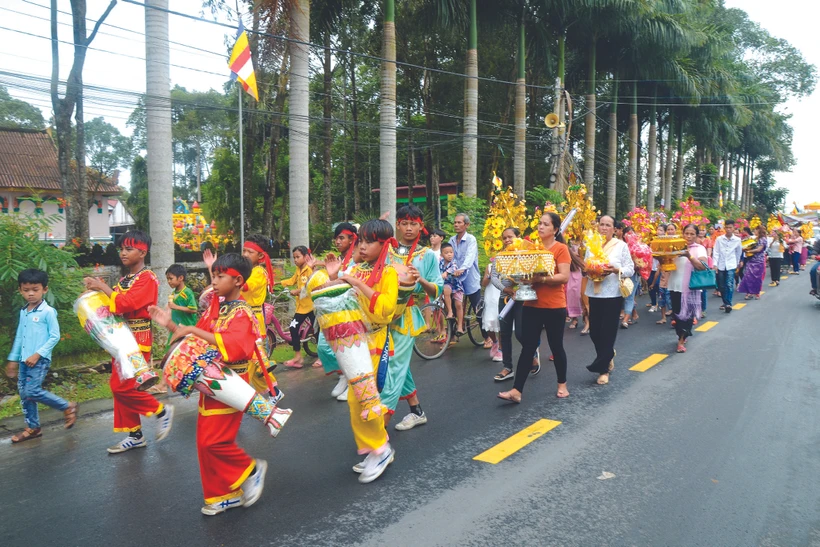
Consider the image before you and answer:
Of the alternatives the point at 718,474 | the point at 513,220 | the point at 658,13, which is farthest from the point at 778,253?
the point at 718,474

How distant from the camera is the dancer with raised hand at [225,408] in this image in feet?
12.2

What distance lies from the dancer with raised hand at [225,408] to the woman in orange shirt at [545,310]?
3.06 m

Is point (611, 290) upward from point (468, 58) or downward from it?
downward

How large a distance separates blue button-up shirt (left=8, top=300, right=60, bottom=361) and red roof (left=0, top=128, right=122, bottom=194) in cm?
2200

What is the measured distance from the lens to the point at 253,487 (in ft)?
13.0

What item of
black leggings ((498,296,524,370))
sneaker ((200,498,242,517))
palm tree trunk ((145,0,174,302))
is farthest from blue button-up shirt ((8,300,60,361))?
black leggings ((498,296,524,370))

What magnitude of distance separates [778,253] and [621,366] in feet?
42.9

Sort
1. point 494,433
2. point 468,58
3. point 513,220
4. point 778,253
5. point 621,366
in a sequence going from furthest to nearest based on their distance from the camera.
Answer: point 778,253 → point 468,58 → point 513,220 → point 621,366 → point 494,433

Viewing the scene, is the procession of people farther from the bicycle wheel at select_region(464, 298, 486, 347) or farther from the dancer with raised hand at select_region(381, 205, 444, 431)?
the bicycle wheel at select_region(464, 298, 486, 347)

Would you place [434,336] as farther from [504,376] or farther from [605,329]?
→ [605,329]

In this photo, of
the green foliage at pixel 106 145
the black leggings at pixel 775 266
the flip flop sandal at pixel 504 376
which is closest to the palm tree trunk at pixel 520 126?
the black leggings at pixel 775 266

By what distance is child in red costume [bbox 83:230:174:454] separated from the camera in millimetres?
4895

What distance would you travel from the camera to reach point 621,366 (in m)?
7.94

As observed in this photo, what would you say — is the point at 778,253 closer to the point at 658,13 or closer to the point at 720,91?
the point at 658,13
